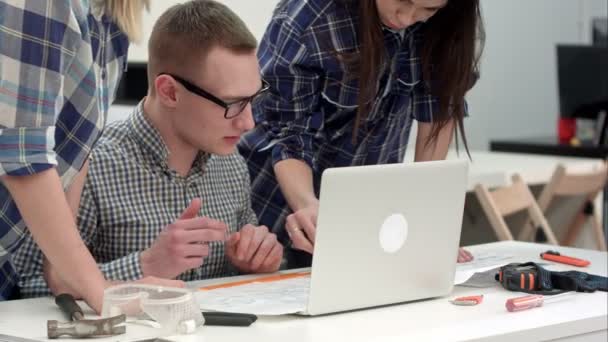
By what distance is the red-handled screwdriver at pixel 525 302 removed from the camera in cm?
158

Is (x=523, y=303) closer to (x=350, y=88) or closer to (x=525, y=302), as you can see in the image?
(x=525, y=302)

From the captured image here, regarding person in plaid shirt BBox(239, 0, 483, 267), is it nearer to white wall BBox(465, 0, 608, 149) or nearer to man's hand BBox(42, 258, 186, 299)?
man's hand BBox(42, 258, 186, 299)

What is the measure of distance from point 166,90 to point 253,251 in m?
0.33

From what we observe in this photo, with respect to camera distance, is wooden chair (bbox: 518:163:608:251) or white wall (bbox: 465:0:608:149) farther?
white wall (bbox: 465:0:608:149)

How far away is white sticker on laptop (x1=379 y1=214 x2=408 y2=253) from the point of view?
1.53m

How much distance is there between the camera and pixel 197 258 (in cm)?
164

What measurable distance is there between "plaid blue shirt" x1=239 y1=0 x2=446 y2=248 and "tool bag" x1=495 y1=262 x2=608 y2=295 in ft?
1.51

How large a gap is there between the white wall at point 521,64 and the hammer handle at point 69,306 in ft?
15.0

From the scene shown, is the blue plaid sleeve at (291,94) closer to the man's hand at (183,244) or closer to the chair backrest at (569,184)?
the man's hand at (183,244)

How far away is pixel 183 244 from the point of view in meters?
1.61

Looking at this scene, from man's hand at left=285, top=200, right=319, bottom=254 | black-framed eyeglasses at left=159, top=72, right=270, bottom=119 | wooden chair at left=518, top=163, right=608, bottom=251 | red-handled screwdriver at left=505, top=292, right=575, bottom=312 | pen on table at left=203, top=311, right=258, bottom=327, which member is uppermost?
black-framed eyeglasses at left=159, top=72, right=270, bottom=119

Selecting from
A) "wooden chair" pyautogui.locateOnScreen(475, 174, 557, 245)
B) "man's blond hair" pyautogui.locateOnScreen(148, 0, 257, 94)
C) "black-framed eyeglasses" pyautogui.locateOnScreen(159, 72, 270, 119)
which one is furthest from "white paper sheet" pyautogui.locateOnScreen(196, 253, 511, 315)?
"wooden chair" pyautogui.locateOnScreen(475, 174, 557, 245)

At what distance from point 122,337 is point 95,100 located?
0.35 metres

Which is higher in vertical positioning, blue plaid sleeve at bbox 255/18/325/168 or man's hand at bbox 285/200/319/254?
blue plaid sleeve at bbox 255/18/325/168
